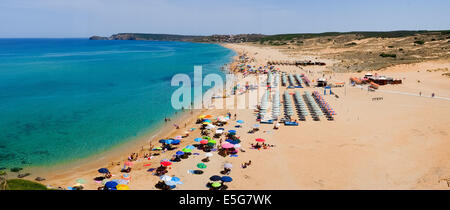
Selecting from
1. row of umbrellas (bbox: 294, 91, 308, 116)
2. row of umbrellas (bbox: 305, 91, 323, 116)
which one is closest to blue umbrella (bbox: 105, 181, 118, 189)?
row of umbrellas (bbox: 294, 91, 308, 116)

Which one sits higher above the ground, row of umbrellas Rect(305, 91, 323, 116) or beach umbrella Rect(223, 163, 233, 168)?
row of umbrellas Rect(305, 91, 323, 116)

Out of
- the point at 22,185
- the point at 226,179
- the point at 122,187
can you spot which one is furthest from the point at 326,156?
the point at 22,185

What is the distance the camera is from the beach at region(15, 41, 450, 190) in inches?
620

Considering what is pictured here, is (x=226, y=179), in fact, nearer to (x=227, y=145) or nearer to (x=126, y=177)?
(x=227, y=145)

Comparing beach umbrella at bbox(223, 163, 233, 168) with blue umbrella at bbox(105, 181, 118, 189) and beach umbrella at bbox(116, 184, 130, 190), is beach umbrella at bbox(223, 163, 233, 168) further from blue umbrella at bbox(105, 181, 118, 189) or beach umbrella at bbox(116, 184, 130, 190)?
blue umbrella at bbox(105, 181, 118, 189)

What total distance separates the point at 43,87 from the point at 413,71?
66498mm

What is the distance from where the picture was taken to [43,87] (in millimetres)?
49031

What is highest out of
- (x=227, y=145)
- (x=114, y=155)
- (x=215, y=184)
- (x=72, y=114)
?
(x=227, y=145)

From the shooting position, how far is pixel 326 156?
18750 mm

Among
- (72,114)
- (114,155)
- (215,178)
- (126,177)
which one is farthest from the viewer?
(72,114)

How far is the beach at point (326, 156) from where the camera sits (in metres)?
15.8
